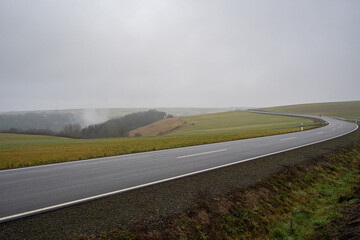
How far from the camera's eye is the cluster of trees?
69856 mm

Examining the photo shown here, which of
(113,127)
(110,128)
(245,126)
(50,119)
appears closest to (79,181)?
(245,126)

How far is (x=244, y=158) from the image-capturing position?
9.96m

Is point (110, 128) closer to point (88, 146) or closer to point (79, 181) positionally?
point (88, 146)

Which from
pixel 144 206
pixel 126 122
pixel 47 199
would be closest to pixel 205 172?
pixel 144 206

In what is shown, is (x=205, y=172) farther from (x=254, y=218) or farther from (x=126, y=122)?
(x=126, y=122)

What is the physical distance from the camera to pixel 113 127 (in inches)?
3123

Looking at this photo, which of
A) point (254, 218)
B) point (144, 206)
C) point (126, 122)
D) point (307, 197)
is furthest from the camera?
point (126, 122)

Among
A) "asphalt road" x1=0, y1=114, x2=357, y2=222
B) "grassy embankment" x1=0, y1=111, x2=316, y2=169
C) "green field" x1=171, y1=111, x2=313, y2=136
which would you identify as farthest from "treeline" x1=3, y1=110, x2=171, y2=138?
"asphalt road" x1=0, y1=114, x2=357, y2=222

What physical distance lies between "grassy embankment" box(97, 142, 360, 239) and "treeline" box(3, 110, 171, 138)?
59127 mm

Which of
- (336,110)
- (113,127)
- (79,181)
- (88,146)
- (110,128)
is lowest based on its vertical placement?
(110,128)

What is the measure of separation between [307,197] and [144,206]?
541 cm

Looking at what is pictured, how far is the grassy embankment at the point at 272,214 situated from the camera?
4199 mm

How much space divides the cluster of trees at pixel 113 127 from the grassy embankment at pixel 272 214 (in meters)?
60.0

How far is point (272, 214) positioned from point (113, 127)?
78452 millimetres
